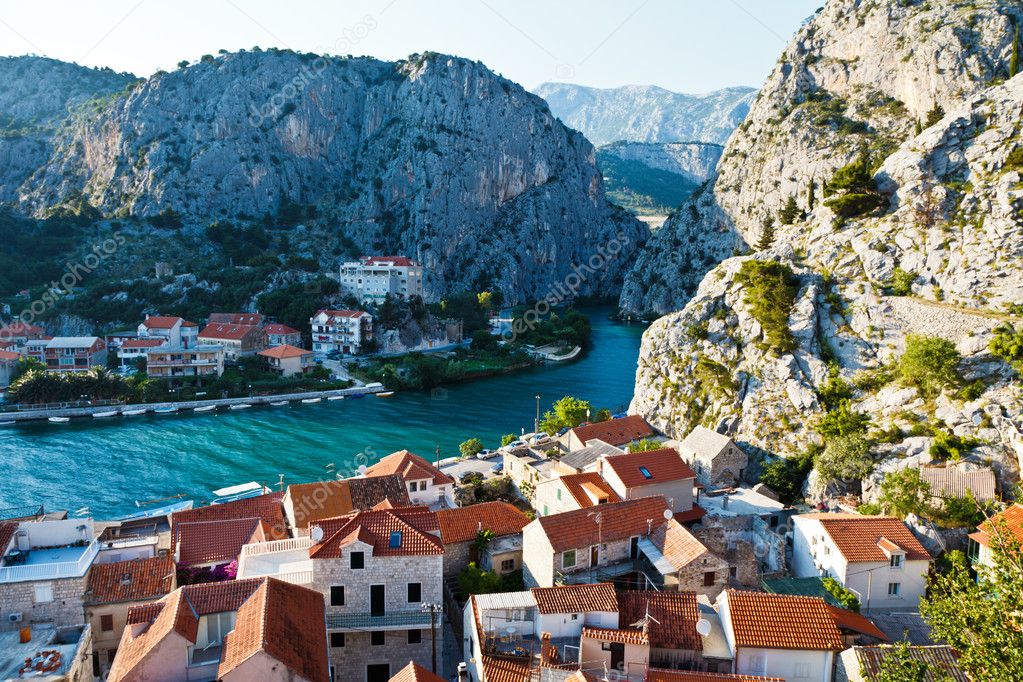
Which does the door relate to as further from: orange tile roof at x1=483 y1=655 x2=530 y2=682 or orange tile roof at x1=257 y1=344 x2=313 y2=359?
orange tile roof at x1=257 y1=344 x2=313 y2=359

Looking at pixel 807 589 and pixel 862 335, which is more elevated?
pixel 862 335

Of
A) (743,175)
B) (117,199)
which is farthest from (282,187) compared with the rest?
(743,175)

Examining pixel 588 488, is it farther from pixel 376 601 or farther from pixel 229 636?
pixel 229 636

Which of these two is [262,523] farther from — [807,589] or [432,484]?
[807,589]

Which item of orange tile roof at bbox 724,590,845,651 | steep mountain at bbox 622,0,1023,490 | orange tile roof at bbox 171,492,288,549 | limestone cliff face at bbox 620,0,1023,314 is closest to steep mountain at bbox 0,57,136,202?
limestone cliff face at bbox 620,0,1023,314

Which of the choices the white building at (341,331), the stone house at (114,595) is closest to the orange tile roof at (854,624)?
the stone house at (114,595)

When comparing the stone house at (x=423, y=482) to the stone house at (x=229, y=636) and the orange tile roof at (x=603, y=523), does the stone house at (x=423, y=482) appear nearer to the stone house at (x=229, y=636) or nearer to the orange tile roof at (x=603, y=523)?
the orange tile roof at (x=603, y=523)
